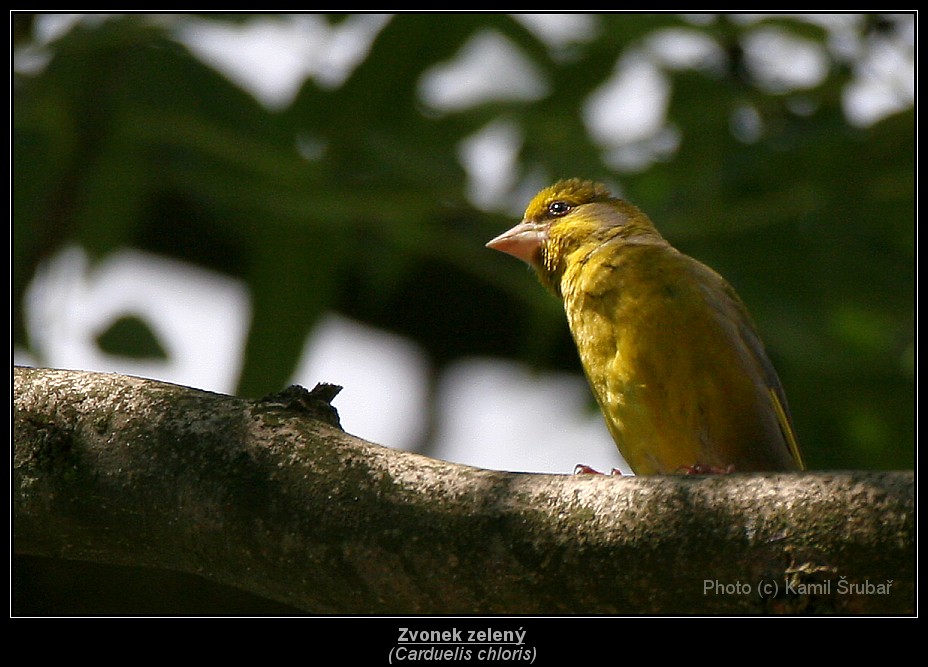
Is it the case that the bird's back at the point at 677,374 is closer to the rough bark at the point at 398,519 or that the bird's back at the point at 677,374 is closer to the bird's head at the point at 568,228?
the bird's head at the point at 568,228

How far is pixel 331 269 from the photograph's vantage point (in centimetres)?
532

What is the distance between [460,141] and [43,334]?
1867 millimetres

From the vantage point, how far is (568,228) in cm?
483

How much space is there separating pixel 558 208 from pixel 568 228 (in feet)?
0.87

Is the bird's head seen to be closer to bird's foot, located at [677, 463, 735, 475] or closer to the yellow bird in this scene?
the yellow bird

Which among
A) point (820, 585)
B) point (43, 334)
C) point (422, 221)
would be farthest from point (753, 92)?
point (820, 585)

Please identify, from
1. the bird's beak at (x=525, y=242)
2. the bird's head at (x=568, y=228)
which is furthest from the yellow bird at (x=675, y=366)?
the bird's beak at (x=525, y=242)

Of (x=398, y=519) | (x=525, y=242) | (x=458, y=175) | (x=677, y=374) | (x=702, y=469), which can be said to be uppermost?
(x=458, y=175)

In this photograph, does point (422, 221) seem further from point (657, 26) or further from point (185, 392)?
point (185, 392)

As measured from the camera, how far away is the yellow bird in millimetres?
3861

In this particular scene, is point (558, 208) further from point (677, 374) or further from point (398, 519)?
point (398, 519)

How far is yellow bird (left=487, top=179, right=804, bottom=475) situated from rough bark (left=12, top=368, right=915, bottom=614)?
5.19 ft

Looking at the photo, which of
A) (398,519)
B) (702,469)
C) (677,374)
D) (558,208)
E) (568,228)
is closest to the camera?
(398,519)

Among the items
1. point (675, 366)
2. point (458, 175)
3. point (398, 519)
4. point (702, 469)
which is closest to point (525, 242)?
point (458, 175)
